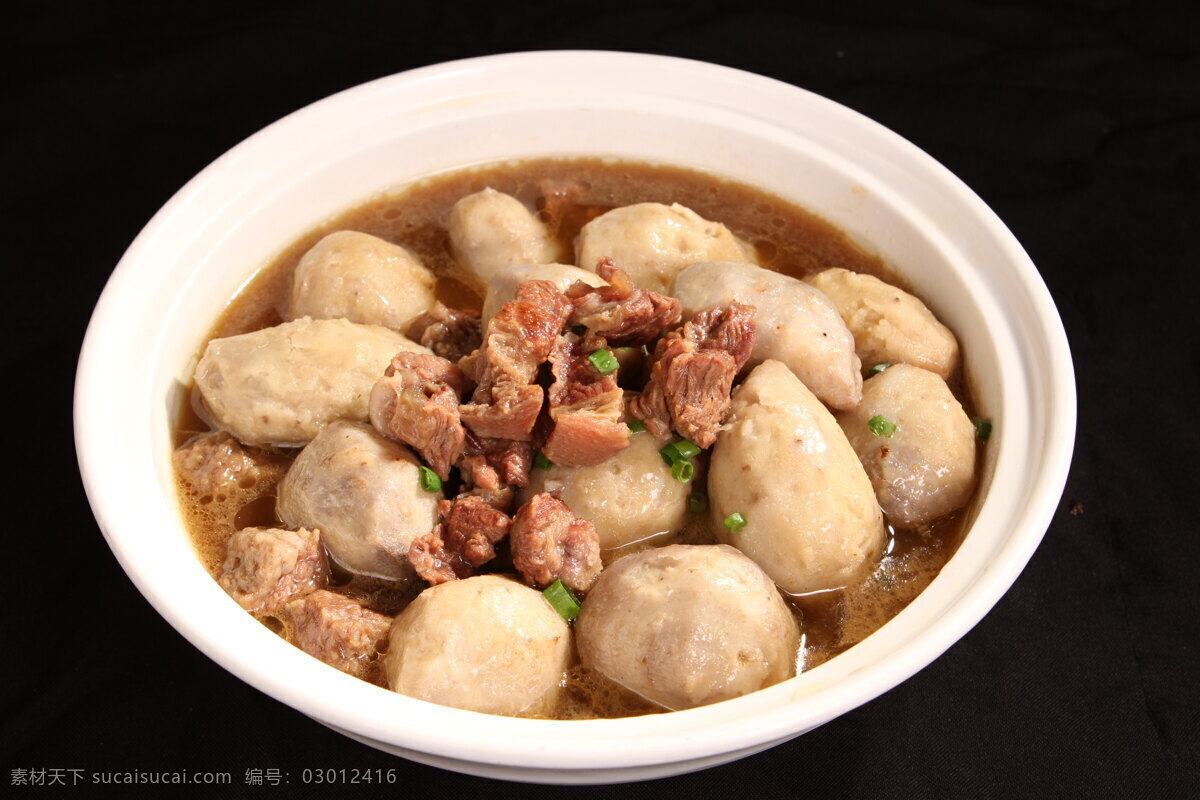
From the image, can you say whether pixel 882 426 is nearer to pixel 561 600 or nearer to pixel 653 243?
pixel 653 243

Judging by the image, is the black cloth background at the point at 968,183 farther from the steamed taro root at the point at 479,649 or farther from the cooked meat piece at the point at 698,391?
the cooked meat piece at the point at 698,391

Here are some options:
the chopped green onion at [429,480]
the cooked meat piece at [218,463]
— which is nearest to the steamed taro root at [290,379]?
the cooked meat piece at [218,463]

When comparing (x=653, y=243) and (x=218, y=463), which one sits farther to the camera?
(x=653, y=243)

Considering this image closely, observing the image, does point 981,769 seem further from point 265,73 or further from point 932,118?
point 265,73

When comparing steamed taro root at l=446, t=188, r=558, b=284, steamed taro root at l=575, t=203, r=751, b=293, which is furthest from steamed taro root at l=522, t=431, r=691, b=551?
steamed taro root at l=446, t=188, r=558, b=284

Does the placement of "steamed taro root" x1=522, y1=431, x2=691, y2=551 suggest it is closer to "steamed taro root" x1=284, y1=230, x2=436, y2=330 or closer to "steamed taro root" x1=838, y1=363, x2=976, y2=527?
"steamed taro root" x1=838, y1=363, x2=976, y2=527

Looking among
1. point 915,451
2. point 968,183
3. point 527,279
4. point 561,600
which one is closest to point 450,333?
point 527,279

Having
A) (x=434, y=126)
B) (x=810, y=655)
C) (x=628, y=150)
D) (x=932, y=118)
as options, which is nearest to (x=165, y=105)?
(x=434, y=126)
